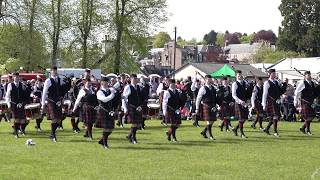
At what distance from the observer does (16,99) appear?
53.8 ft

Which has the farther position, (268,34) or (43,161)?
(268,34)

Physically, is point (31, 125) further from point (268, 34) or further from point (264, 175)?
point (268, 34)

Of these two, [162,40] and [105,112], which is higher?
[162,40]

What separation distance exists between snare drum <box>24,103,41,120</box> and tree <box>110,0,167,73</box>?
27.5m

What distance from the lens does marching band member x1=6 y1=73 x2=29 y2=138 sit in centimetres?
1634

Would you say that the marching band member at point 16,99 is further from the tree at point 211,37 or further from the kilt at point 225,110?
the tree at point 211,37

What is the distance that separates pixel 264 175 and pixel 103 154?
4061mm

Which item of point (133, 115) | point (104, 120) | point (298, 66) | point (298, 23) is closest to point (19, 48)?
point (133, 115)

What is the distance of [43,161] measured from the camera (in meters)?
11.5

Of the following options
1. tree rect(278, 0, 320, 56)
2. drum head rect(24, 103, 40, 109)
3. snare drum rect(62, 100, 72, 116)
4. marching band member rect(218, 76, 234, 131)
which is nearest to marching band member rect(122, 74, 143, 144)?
drum head rect(24, 103, 40, 109)

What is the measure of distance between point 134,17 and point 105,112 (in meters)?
32.9

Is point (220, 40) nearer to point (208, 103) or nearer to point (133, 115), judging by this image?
point (208, 103)

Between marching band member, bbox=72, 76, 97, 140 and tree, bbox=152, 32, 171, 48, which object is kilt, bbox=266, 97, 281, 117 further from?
tree, bbox=152, 32, 171, 48

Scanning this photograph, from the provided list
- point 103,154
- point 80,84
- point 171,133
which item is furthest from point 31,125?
point 103,154
